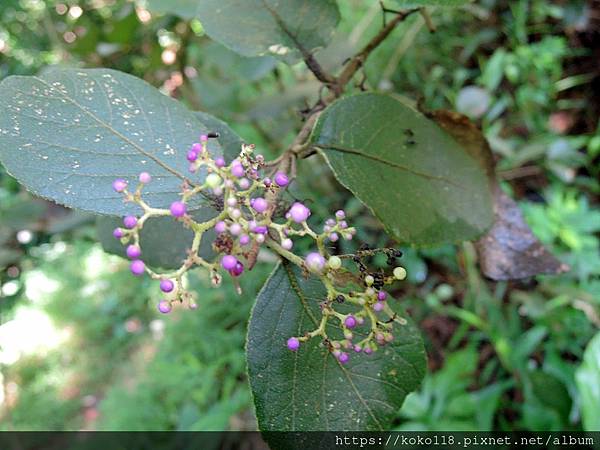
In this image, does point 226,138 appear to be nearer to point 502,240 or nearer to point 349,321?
point 349,321

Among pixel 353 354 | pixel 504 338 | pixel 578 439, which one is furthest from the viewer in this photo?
pixel 504 338

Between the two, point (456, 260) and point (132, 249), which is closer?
point (132, 249)

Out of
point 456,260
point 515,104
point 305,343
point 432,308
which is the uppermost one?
point 305,343

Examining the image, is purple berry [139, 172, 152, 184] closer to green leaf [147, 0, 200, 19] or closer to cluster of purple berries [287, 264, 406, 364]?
cluster of purple berries [287, 264, 406, 364]

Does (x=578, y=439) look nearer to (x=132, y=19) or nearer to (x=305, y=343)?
(x=305, y=343)

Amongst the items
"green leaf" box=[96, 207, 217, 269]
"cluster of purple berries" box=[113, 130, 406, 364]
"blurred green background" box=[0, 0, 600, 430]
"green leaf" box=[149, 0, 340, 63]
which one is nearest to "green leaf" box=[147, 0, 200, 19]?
"blurred green background" box=[0, 0, 600, 430]

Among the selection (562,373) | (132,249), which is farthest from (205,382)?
(132,249)

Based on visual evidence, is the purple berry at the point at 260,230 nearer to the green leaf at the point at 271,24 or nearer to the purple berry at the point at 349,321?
the purple berry at the point at 349,321
